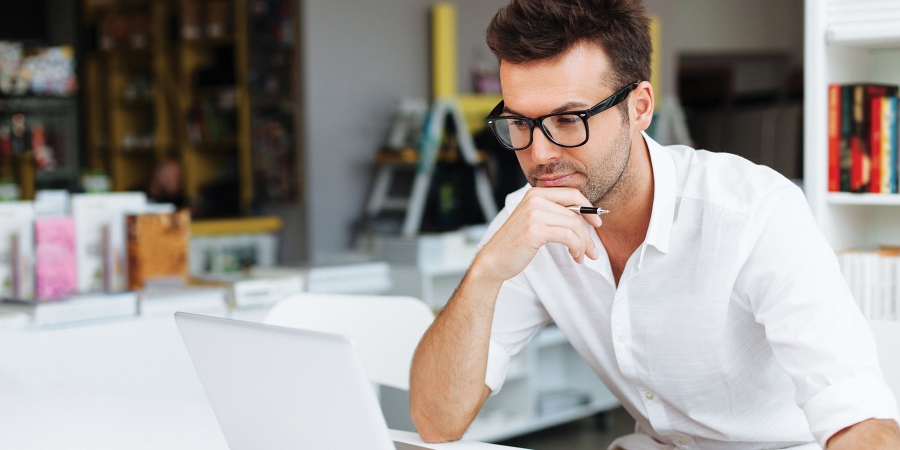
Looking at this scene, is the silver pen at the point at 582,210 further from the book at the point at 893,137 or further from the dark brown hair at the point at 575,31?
the book at the point at 893,137

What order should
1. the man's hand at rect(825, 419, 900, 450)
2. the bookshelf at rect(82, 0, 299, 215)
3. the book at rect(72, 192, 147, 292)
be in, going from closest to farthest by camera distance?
the man's hand at rect(825, 419, 900, 450), the book at rect(72, 192, 147, 292), the bookshelf at rect(82, 0, 299, 215)

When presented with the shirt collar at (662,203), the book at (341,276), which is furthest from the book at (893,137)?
the book at (341,276)

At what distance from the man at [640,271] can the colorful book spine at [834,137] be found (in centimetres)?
79

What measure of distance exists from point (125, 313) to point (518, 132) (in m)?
1.38

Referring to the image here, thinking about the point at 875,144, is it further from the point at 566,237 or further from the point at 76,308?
the point at 76,308

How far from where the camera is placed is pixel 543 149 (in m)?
1.37

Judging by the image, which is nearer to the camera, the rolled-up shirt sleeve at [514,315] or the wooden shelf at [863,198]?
the rolled-up shirt sleeve at [514,315]

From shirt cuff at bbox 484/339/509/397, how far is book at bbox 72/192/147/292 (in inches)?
53.8

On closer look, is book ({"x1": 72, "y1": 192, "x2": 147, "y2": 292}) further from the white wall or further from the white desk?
the white wall

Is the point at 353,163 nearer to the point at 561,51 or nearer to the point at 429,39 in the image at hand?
the point at 429,39

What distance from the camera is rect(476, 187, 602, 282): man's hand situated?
1342mm

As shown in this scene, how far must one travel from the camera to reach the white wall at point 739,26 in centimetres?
660

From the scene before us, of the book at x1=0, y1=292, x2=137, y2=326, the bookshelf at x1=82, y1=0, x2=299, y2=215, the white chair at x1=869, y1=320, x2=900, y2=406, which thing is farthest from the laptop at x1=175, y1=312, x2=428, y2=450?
the bookshelf at x1=82, y1=0, x2=299, y2=215

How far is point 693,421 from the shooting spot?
5.01ft
